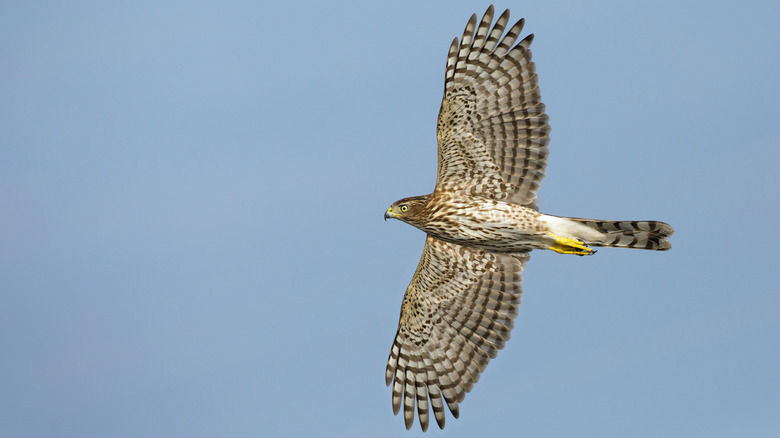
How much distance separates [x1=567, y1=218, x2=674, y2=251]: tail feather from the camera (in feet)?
45.1

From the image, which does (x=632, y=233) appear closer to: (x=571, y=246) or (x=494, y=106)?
(x=571, y=246)

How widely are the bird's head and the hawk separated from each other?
0.05 ft

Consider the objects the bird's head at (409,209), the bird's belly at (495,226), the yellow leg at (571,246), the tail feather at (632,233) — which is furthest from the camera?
the bird's head at (409,209)

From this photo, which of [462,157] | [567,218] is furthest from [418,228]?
[567,218]

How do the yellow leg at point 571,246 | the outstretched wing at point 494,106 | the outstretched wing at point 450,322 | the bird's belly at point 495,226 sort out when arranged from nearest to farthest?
the outstretched wing at point 494,106 → the yellow leg at point 571,246 → the bird's belly at point 495,226 → the outstretched wing at point 450,322

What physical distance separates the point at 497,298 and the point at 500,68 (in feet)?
12.6

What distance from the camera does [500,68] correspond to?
13898 millimetres

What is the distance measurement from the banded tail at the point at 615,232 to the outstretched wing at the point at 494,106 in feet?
2.08

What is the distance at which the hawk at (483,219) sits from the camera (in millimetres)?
13922

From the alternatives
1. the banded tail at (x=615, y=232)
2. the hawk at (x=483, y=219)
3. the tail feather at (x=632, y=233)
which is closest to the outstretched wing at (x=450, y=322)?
the hawk at (x=483, y=219)

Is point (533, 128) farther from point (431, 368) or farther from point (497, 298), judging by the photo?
point (431, 368)

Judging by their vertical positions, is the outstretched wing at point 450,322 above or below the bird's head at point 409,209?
below

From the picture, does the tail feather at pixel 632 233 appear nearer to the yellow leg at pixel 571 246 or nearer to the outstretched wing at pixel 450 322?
the yellow leg at pixel 571 246

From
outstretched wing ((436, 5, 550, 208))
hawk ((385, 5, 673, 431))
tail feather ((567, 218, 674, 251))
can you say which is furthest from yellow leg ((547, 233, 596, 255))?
outstretched wing ((436, 5, 550, 208))
